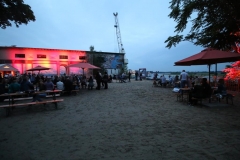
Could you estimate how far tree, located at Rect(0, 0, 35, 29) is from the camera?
13.9 m

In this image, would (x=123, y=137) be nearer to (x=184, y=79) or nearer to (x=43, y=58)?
(x=184, y=79)

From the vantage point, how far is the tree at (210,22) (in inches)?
443

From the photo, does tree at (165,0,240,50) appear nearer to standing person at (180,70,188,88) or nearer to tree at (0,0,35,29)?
standing person at (180,70,188,88)

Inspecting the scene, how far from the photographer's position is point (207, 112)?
6.79m

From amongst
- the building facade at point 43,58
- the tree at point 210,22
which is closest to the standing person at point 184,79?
the tree at point 210,22

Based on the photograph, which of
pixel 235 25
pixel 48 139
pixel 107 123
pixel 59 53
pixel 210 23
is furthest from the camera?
pixel 59 53

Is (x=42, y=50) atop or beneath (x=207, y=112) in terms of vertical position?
atop

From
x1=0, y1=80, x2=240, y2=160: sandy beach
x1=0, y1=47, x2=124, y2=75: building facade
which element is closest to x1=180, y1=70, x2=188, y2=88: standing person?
x1=0, y1=80, x2=240, y2=160: sandy beach

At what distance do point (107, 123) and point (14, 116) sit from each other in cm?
390

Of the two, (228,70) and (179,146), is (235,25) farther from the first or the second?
(179,146)

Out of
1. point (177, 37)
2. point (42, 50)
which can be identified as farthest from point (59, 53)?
point (177, 37)

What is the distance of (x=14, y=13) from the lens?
47.2 ft

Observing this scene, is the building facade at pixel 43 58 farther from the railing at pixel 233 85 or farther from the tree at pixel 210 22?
the railing at pixel 233 85

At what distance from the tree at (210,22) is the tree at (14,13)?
39.6 feet
